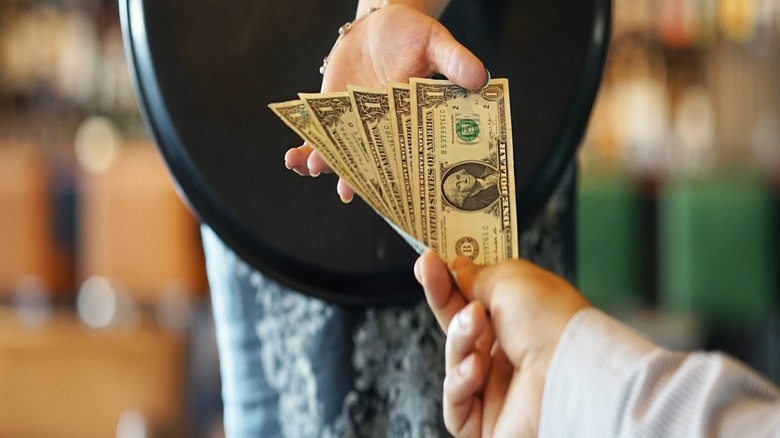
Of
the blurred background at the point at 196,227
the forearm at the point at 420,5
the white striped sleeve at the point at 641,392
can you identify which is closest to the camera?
the white striped sleeve at the point at 641,392

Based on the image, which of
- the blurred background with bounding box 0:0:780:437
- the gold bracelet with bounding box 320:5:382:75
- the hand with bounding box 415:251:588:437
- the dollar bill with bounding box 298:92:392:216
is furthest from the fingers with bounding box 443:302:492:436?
the blurred background with bounding box 0:0:780:437

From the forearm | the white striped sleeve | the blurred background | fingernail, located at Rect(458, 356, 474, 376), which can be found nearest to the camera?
the white striped sleeve

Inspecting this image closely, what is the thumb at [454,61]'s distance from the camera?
662mm

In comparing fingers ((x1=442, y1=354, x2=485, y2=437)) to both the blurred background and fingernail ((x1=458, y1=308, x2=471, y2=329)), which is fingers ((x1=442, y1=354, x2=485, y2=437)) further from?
the blurred background

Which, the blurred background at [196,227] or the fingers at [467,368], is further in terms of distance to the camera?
the blurred background at [196,227]

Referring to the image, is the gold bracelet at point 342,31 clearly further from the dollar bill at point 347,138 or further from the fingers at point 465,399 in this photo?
the fingers at point 465,399

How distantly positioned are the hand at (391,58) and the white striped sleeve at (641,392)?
0.66 feet

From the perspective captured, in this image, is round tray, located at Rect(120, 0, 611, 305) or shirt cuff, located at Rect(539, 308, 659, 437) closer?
shirt cuff, located at Rect(539, 308, 659, 437)

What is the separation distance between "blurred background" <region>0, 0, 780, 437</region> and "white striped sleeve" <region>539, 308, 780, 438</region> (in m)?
2.01

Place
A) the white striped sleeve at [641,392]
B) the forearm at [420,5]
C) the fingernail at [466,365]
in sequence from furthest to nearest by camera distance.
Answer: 1. the forearm at [420,5]
2. the fingernail at [466,365]
3. the white striped sleeve at [641,392]

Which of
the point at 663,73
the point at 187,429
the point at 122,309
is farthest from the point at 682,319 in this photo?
the point at 122,309

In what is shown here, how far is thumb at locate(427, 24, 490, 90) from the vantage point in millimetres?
662

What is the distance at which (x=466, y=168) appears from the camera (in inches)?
28.0

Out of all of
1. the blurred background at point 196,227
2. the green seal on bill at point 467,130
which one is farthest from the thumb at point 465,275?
the blurred background at point 196,227
